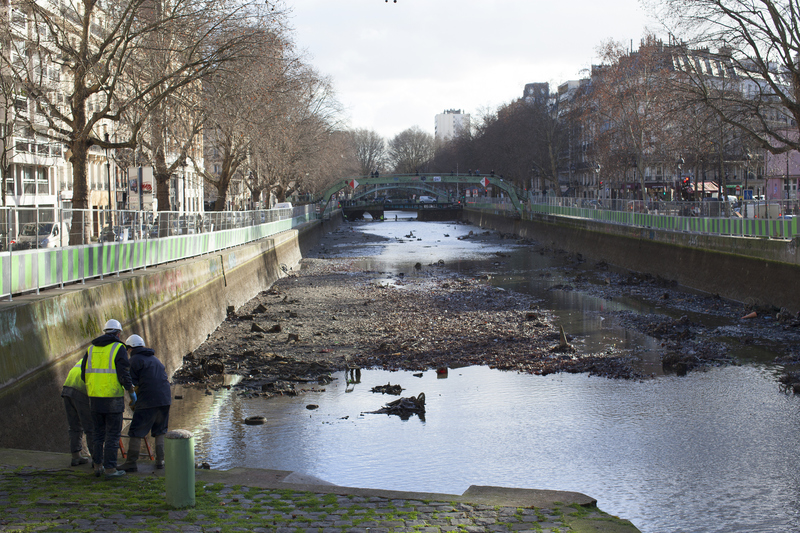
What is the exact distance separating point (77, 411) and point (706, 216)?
27.1m

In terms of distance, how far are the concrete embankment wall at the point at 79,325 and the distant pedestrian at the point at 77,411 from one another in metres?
Result: 0.98

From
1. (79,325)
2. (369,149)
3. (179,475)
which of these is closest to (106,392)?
(179,475)

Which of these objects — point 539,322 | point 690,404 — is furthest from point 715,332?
point 690,404

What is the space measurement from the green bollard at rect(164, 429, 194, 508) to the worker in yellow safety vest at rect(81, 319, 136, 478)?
132cm

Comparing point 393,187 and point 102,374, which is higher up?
point 393,187

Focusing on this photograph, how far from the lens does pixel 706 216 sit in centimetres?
3097

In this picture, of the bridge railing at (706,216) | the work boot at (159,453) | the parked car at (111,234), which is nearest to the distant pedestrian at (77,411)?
the work boot at (159,453)

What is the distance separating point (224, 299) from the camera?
24.6 m

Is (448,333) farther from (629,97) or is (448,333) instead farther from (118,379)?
(629,97)

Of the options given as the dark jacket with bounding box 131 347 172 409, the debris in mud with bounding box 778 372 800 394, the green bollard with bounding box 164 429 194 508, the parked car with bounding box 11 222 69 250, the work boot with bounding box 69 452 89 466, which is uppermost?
the parked car with bounding box 11 222 69 250

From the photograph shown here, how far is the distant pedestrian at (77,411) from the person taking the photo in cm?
850

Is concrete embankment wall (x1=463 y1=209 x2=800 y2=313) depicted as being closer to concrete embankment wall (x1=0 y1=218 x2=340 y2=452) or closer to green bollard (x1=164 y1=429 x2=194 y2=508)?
concrete embankment wall (x1=0 y1=218 x2=340 y2=452)

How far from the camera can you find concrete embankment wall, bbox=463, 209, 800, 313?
22.5m

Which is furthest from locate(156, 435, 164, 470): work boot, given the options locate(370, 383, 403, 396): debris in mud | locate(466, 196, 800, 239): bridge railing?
locate(466, 196, 800, 239): bridge railing
